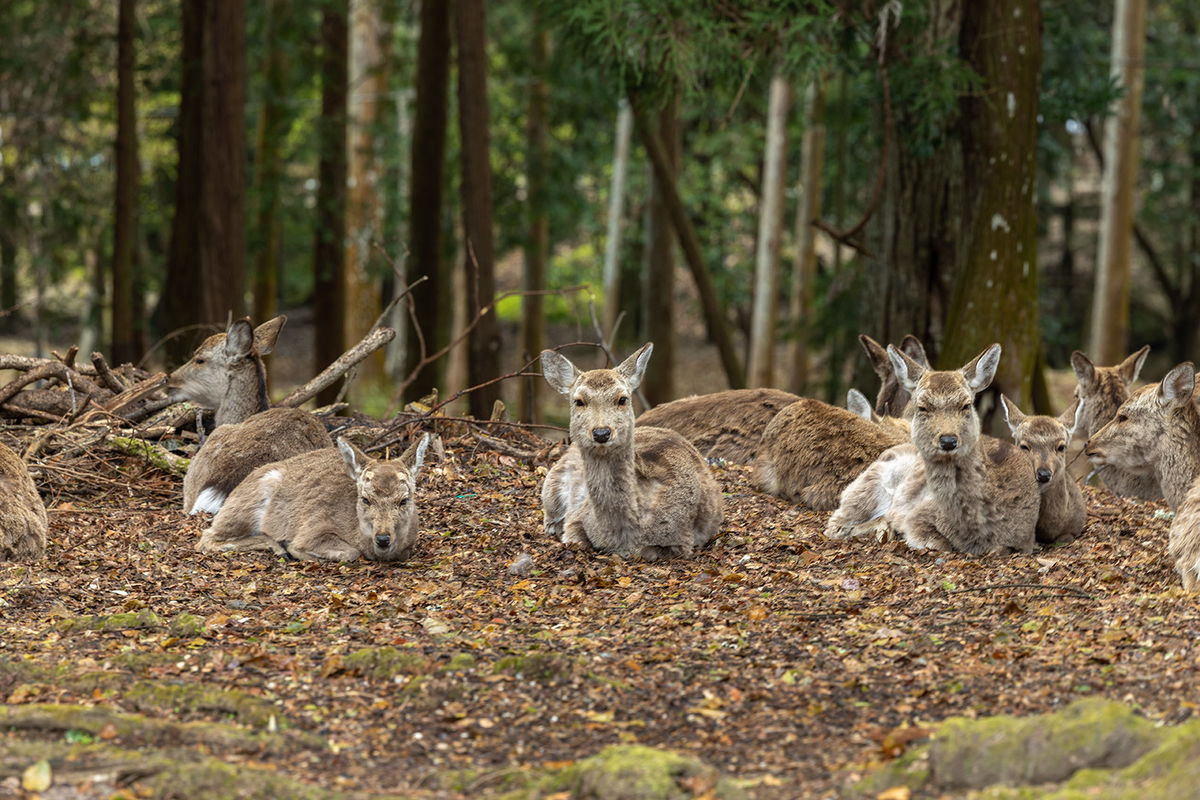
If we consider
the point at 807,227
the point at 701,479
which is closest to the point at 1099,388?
the point at 701,479

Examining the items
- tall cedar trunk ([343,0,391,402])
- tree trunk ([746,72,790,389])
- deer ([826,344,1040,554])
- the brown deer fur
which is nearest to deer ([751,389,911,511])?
the brown deer fur

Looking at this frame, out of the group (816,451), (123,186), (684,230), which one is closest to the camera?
(816,451)

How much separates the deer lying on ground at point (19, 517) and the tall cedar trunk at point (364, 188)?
18.4 meters

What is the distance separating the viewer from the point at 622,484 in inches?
305

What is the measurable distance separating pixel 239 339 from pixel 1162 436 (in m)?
6.73

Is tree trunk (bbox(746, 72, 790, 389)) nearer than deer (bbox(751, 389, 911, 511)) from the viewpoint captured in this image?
No

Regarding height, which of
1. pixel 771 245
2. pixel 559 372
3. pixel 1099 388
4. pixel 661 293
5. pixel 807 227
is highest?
pixel 807 227

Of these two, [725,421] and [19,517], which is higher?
[725,421]

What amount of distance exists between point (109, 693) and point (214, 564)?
2501 millimetres

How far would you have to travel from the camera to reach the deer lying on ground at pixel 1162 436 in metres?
8.62

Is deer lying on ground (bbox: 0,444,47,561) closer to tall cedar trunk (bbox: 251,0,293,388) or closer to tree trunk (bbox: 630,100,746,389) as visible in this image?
tree trunk (bbox: 630,100,746,389)

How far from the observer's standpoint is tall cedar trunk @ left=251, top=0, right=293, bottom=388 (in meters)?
24.1

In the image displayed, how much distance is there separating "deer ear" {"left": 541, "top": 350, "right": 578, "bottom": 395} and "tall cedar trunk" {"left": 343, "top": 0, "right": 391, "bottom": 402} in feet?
60.3

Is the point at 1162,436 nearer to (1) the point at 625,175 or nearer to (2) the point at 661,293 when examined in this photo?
(2) the point at 661,293
